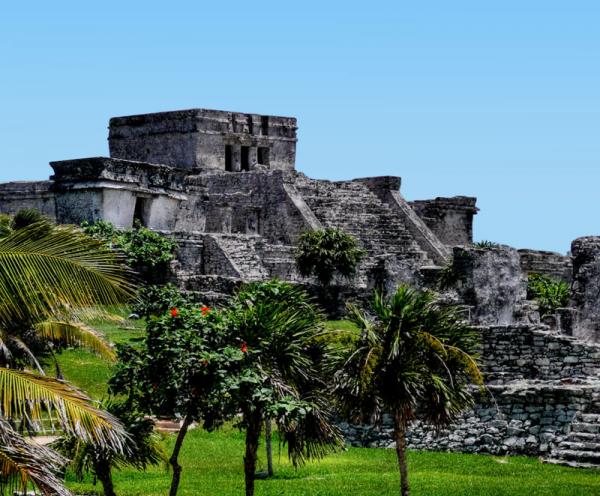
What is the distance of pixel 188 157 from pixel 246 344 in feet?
105

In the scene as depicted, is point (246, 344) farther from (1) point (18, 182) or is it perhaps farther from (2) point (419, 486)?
(1) point (18, 182)

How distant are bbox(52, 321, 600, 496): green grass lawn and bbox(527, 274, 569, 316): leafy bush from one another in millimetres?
12631

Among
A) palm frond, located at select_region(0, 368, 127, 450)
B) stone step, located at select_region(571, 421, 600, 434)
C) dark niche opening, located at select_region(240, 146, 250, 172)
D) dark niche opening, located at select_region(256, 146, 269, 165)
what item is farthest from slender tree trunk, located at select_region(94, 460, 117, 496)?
dark niche opening, located at select_region(256, 146, 269, 165)

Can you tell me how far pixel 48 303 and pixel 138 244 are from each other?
60.5 feet

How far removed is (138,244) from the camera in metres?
31.2

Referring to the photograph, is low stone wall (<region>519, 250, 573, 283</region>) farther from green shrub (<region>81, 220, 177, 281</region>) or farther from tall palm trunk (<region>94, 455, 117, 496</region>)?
tall palm trunk (<region>94, 455, 117, 496</region>)

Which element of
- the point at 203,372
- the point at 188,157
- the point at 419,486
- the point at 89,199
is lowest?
the point at 419,486

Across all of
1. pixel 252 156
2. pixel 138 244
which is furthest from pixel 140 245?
pixel 252 156

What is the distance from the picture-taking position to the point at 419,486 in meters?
16.4

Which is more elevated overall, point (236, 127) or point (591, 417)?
point (236, 127)

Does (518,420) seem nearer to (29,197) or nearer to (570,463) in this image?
(570,463)

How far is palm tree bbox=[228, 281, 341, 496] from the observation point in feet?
49.0

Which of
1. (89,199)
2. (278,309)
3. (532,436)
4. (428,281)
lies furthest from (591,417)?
(89,199)

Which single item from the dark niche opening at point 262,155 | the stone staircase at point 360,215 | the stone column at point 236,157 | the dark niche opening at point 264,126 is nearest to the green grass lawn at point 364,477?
the stone staircase at point 360,215
